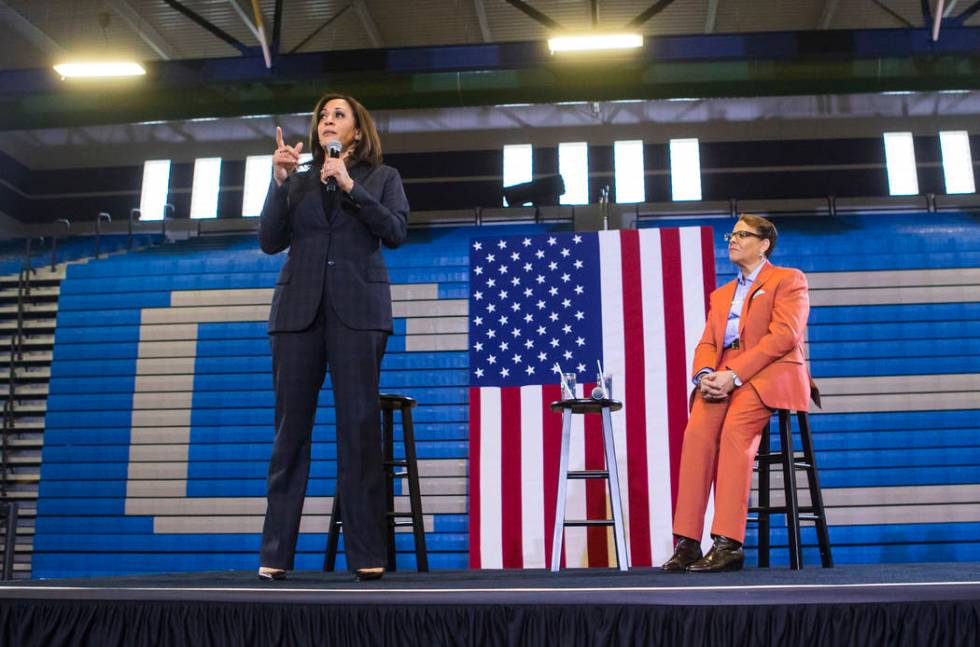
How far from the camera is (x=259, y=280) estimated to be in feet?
30.8

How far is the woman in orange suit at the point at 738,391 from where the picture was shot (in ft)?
11.4

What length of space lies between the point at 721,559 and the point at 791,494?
655 mm

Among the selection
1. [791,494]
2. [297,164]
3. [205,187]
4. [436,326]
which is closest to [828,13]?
[436,326]

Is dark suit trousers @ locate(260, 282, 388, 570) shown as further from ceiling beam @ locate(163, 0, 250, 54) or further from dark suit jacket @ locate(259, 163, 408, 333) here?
ceiling beam @ locate(163, 0, 250, 54)

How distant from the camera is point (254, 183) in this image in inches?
535

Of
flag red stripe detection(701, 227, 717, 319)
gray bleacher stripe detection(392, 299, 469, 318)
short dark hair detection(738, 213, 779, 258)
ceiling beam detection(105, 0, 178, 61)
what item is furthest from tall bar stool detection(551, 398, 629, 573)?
ceiling beam detection(105, 0, 178, 61)

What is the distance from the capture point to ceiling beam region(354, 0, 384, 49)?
11.0 m

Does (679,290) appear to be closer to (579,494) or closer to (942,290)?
(579,494)

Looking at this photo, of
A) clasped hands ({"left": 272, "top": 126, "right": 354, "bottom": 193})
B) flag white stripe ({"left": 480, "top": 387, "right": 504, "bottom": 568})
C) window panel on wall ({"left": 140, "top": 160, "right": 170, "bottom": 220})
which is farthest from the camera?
window panel on wall ({"left": 140, "top": 160, "right": 170, "bottom": 220})

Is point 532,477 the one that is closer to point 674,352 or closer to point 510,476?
point 510,476

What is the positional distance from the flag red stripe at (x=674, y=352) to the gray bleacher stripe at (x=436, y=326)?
3331 millimetres

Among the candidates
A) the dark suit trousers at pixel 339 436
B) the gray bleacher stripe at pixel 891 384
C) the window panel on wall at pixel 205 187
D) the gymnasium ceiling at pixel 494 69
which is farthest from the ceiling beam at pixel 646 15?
the window panel on wall at pixel 205 187

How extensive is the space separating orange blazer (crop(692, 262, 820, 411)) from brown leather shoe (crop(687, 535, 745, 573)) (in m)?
0.60

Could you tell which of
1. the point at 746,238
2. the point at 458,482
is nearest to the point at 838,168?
the point at 458,482
